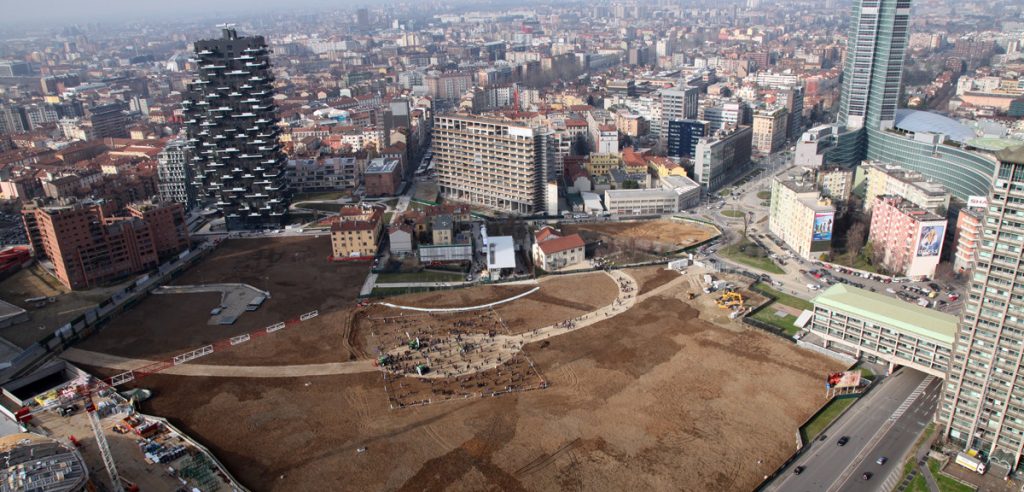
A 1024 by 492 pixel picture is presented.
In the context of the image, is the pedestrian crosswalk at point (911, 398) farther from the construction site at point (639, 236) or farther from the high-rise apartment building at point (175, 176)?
the high-rise apartment building at point (175, 176)

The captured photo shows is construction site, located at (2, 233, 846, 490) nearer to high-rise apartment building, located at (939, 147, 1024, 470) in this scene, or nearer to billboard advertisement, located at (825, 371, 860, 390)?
billboard advertisement, located at (825, 371, 860, 390)

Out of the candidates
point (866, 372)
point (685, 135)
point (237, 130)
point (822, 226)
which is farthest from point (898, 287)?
point (237, 130)

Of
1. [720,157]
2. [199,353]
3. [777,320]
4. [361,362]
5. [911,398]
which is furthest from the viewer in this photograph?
[720,157]

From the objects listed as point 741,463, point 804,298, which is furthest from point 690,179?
point 741,463

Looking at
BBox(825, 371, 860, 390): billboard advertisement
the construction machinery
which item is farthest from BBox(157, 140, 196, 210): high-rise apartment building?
BBox(825, 371, 860, 390): billboard advertisement

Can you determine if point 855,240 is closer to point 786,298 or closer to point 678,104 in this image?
point 786,298
